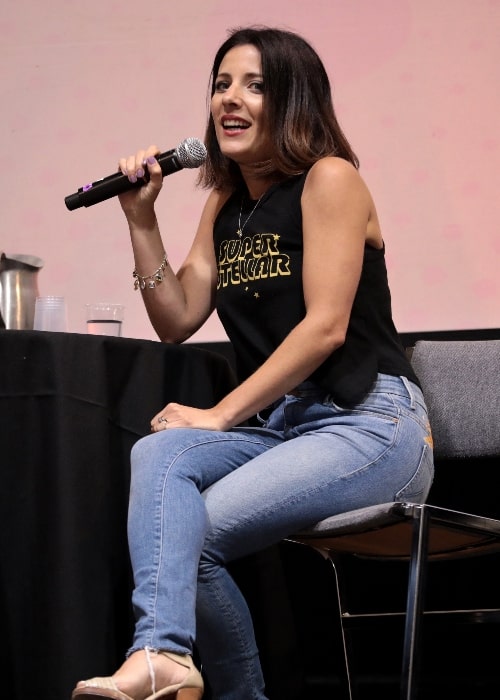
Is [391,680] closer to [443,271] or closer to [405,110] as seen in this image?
[443,271]

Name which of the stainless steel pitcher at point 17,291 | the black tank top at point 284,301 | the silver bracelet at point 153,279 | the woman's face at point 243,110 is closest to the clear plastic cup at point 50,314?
the stainless steel pitcher at point 17,291

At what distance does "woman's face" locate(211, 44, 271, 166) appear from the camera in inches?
68.0

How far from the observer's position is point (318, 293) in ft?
4.96

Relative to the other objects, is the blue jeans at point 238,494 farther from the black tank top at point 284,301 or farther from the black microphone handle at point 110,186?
the black microphone handle at point 110,186

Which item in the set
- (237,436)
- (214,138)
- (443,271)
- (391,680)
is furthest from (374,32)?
(391,680)

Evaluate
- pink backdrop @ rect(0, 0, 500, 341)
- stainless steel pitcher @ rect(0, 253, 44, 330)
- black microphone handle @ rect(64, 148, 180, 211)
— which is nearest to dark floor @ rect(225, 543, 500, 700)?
pink backdrop @ rect(0, 0, 500, 341)

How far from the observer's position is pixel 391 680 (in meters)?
2.30

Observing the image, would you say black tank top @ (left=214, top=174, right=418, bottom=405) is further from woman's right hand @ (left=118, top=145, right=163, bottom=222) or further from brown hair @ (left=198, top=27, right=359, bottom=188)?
woman's right hand @ (left=118, top=145, right=163, bottom=222)

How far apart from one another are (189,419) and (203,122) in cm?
140

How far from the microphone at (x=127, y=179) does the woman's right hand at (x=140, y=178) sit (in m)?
0.01

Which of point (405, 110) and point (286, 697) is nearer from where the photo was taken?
point (286, 697)

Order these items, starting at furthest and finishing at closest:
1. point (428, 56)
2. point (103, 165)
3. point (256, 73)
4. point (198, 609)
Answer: point (103, 165)
point (428, 56)
point (256, 73)
point (198, 609)

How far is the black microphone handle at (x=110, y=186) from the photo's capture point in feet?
5.53

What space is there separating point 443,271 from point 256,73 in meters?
0.88
